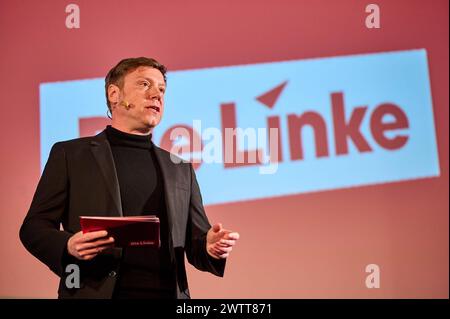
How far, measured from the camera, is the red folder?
1.67 meters

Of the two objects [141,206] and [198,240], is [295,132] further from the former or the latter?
A: [141,206]

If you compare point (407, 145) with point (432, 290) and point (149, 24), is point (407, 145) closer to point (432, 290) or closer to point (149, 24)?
point (432, 290)

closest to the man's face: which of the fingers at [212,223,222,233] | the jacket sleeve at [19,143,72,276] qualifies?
the jacket sleeve at [19,143,72,276]

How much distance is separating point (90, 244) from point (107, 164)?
0.36 metres

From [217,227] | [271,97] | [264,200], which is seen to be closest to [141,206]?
[217,227]

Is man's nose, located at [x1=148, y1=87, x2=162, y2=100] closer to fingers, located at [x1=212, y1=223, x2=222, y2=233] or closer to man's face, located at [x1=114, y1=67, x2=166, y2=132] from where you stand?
man's face, located at [x1=114, y1=67, x2=166, y2=132]

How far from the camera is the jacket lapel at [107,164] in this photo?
1.90 m

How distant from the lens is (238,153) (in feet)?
10.1

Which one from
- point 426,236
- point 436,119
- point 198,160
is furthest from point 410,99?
point 198,160

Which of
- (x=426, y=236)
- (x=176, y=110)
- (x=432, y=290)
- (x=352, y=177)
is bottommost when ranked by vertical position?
(x=432, y=290)

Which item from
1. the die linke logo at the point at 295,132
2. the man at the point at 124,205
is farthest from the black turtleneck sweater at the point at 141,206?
the die linke logo at the point at 295,132

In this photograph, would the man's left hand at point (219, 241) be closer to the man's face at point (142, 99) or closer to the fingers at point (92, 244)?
the fingers at point (92, 244)

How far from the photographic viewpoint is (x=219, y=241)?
1891mm

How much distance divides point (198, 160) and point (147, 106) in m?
0.95
